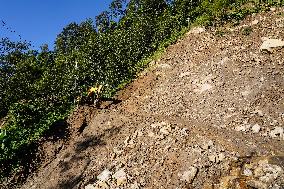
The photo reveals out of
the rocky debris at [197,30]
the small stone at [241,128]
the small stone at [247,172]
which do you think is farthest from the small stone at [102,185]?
the rocky debris at [197,30]

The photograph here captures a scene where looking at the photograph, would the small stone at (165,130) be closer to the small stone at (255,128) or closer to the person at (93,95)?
the small stone at (255,128)

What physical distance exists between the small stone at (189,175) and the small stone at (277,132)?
10.9 ft

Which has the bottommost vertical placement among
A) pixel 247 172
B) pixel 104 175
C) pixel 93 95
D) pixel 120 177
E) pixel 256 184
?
pixel 256 184

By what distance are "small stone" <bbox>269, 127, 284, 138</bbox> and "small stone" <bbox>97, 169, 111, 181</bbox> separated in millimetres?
6154

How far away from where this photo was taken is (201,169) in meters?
12.3

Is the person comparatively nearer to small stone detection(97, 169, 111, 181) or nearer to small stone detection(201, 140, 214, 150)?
small stone detection(97, 169, 111, 181)

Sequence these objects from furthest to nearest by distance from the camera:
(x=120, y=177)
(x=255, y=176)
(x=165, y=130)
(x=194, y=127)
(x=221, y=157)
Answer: (x=165, y=130) < (x=194, y=127) < (x=120, y=177) < (x=221, y=157) < (x=255, y=176)

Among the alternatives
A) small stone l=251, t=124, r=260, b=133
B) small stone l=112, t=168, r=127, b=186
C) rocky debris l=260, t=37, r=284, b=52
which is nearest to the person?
small stone l=112, t=168, r=127, b=186

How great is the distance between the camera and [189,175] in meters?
12.2

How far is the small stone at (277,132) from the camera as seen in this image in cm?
1332

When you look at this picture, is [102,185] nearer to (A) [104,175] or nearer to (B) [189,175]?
(A) [104,175]

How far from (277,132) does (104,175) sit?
6562 mm

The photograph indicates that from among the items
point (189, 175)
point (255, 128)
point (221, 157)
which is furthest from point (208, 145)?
point (255, 128)

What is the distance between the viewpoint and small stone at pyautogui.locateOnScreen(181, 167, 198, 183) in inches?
475
